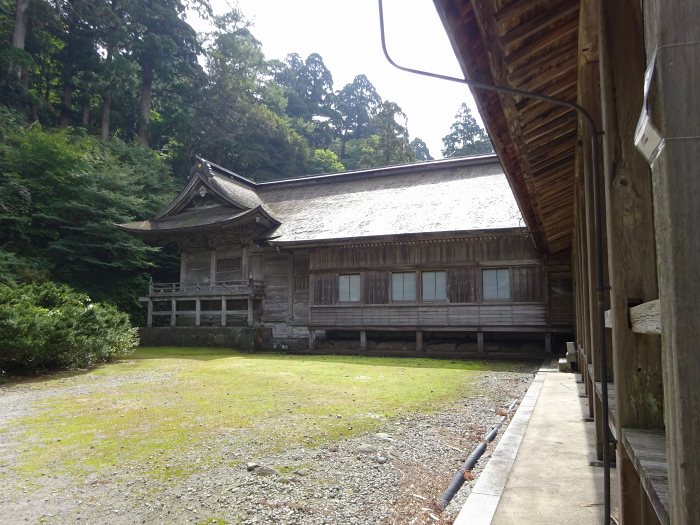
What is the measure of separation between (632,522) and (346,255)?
15.5 meters

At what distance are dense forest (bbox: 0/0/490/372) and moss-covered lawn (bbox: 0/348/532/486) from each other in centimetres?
1080

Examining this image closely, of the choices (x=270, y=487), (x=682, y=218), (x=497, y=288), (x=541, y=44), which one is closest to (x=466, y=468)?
(x=270, y=487)

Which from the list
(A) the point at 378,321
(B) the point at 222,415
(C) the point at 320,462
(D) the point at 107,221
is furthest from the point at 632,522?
(D) the point at 107,221

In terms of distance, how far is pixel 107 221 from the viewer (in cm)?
2159

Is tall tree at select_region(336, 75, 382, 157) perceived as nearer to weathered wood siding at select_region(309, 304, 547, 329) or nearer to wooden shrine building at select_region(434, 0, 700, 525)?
weathered wood siding at select_region(309, 304, 547, 329)

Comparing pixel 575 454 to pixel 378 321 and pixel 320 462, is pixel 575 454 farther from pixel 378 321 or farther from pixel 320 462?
pixel 378 321

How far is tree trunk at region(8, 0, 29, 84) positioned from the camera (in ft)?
93.3

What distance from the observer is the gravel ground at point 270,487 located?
3658 millimetres

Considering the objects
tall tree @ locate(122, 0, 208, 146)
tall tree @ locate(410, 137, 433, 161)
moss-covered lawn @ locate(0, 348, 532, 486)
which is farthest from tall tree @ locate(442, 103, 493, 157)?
moss-covered lawn @ locate(0, 348, 532, 486)

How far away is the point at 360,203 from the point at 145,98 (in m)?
24.3

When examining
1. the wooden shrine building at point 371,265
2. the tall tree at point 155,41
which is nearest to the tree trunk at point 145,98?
the tall tree at point 155,41

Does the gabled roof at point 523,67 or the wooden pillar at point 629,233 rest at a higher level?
the gabled roof at point 523,67

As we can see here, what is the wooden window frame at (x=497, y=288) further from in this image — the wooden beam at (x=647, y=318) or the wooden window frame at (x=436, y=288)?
the wooden beam at (x=647, y=318)

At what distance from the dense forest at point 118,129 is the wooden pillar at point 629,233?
1985 cm
